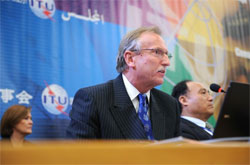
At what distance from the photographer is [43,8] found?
2854mm

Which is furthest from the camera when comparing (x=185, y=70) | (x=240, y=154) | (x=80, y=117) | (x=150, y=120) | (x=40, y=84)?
(x=185, y=70)

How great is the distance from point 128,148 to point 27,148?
0.16 m

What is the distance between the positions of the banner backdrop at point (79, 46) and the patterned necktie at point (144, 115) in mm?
1181

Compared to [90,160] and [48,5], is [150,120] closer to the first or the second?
[90,160]

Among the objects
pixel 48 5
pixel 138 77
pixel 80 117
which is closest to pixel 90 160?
pixel 80 117

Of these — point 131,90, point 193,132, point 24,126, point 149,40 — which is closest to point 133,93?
point 131,90

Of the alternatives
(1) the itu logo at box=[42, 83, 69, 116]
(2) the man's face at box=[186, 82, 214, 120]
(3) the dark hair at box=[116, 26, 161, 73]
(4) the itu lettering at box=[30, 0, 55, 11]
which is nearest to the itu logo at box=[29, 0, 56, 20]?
(4) the itu lettering at box=[30, 0, 55, 11]

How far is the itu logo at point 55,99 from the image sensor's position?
108 inches

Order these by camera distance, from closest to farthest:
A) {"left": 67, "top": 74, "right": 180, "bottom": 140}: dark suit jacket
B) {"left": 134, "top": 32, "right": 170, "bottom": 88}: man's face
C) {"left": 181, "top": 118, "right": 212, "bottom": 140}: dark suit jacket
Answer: {"left": 67, "top": 74, "right": 180, "bottom": 140}: dark suit jacket
{"left": 134, "top": 32, "right": 170, "bottom": 88}: man's face
{"left": 181, "top": 118, "right": 212, "bottom": 140}: dark suit jacket

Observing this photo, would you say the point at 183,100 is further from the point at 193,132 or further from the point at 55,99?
the point at 55,99

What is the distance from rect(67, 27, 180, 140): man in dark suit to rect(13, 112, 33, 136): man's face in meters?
0.94

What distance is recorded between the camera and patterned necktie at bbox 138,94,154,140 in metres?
1.69

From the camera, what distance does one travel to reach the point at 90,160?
54cm

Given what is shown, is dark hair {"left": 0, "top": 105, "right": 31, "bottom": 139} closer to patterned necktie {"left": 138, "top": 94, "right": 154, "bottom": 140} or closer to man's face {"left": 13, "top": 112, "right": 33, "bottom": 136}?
man's face {"left": 13, "top": 112, "right": 33, "bottom": 136}
